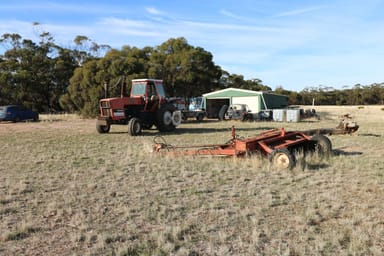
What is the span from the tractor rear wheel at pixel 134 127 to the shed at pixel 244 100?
13803mm

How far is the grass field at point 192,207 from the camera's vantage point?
3.33 m

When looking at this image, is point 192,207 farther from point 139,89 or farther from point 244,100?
point 244,100

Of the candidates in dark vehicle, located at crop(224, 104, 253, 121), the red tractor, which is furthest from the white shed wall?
the red tractor

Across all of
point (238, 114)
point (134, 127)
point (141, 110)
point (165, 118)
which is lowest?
point (134, 127)

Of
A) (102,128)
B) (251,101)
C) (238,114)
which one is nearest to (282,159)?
(102,128)

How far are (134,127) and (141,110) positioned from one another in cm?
138

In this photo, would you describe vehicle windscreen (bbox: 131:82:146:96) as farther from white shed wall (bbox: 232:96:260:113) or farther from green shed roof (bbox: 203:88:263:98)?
white shed wall (bbox: 232:96:260:113)

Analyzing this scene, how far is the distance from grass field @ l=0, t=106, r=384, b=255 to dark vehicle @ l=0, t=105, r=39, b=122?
1861cm

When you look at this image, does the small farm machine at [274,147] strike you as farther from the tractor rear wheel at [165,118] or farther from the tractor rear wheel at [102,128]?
the tractor rear wheel at [102,128]

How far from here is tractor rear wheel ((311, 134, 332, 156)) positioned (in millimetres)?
7914

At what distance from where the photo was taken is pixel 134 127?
13594 millimetres

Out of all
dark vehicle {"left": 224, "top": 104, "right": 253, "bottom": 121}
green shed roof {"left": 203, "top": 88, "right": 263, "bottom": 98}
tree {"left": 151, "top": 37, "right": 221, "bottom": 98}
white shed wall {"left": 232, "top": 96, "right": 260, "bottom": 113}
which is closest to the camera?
dark vehicle {"left": 224, "top": 104, "right": 253, "bottom": 121}

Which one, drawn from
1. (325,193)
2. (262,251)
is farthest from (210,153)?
(262,251)

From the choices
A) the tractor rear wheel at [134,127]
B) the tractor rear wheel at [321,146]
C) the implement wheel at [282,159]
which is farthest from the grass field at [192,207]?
the tractor rear wheel at [134,127]
